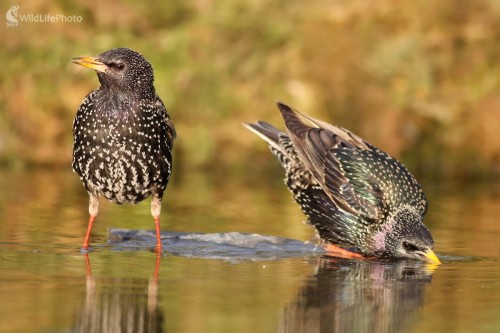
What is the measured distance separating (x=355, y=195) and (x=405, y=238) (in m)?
0.73

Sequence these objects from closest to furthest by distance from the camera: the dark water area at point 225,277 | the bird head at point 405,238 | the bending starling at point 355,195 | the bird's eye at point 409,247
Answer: the dark water area at point 225,277 < the bird head at point 405,238 < the bird's eye at point 409,247 < the bending starling at point 355,195

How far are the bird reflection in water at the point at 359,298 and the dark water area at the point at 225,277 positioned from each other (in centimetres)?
1

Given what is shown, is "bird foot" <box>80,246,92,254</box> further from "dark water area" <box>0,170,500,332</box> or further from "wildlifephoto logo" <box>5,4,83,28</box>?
"wildlifephoto logo" <box>5,4,83,28</box>

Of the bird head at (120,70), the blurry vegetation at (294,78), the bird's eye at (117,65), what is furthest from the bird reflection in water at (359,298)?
the blurry vegetation at (294,78)

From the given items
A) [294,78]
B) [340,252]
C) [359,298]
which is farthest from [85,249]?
[294,78]

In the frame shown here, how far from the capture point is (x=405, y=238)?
962cm

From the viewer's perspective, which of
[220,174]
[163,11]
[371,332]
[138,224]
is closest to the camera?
[371,332]

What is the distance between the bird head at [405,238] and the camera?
9500 millimetres

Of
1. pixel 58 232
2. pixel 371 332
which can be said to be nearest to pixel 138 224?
pixel 58 232

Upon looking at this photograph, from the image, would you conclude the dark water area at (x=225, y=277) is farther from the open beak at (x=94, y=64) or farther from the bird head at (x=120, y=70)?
the open beak at (x=94, y=64)

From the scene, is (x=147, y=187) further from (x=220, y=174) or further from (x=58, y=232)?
(x=220, y=174)

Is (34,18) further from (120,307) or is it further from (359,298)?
(120,307)

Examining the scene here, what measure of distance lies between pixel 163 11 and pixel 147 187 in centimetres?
762

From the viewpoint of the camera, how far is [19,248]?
9.23 m
